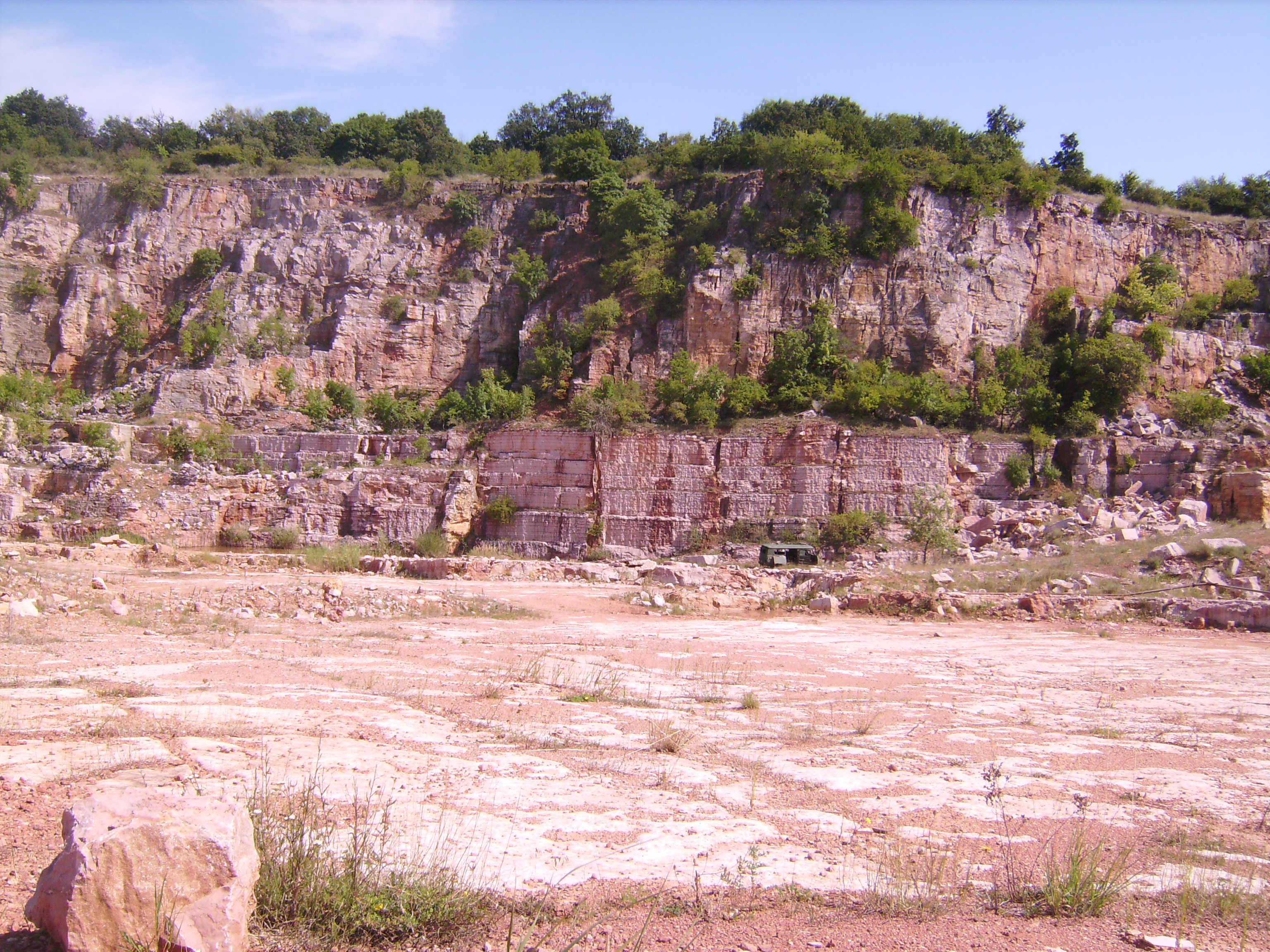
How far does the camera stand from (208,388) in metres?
30.5

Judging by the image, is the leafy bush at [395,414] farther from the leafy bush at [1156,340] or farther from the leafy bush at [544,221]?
the leafy bush at [1156,340]

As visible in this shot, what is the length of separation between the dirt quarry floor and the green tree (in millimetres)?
12533

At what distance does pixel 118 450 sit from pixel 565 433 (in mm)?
14756

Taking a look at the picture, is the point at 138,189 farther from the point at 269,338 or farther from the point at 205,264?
the point at 269,338

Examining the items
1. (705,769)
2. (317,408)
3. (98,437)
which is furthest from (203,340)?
(705,769)

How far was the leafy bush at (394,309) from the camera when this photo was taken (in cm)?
3391

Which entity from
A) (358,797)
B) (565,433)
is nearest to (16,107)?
(565,433)

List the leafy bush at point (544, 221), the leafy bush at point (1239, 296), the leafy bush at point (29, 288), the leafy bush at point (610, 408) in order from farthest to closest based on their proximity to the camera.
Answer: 1. the leafy bush at point (544, 221)
2. the leafy bush at point (29, 288)
3. the leafy bush at point (1239, 296)
4. the leafy bush at point (610, 408)

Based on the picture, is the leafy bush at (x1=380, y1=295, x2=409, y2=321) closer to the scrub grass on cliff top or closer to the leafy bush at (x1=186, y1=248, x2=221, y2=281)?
the leafy bush at (x1=186, y1=248, x2=221, y2=281)

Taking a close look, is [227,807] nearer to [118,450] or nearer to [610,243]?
[118,450]

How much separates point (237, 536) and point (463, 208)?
1869 cm

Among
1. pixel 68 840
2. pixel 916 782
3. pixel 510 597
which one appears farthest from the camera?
pixel 510 597

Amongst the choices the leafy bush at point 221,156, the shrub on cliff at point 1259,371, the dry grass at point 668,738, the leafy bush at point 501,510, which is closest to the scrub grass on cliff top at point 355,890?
the dry grass at point 668,738

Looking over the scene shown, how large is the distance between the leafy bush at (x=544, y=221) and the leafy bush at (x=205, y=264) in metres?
14.0
